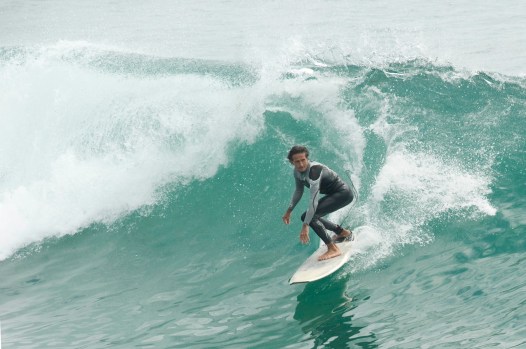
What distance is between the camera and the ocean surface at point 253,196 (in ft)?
27.8

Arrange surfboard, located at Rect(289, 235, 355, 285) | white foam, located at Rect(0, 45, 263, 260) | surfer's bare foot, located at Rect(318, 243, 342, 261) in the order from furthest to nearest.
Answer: white foam, located at Rect(0, 45, 263, 260), surfer's bare foot, located at Rect(318, 243, 342, 261), surfboard, located at Rect(289, 235, 355, 285)

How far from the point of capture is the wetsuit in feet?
29.1

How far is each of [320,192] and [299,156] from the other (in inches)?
31.6

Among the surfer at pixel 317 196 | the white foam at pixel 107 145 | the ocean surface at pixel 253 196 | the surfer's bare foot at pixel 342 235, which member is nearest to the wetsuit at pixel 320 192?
the surfer at pixel 317 196

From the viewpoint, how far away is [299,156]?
8594mm

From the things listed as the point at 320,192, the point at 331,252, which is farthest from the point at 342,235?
the point at 320,192

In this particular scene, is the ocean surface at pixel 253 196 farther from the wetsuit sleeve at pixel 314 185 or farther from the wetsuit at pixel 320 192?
the wetsuit sleeve at pixel 314 185

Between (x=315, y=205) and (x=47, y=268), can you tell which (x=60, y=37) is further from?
(x=315, y=205)

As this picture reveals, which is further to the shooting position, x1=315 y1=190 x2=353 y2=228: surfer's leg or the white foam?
the white foam

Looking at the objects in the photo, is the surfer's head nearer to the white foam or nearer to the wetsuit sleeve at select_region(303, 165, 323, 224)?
the wetsuit sleeve at select_region(303, 165, 323, 224)

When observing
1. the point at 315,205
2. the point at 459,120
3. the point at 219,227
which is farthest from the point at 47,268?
the point at 459,120

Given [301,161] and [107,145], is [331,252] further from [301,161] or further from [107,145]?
[107,145]

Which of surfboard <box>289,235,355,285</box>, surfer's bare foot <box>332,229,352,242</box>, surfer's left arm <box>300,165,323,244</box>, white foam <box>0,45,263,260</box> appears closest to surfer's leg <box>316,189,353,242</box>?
surfer's left arm <box>300,165,323,244</box>

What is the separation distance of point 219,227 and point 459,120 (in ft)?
16.3
